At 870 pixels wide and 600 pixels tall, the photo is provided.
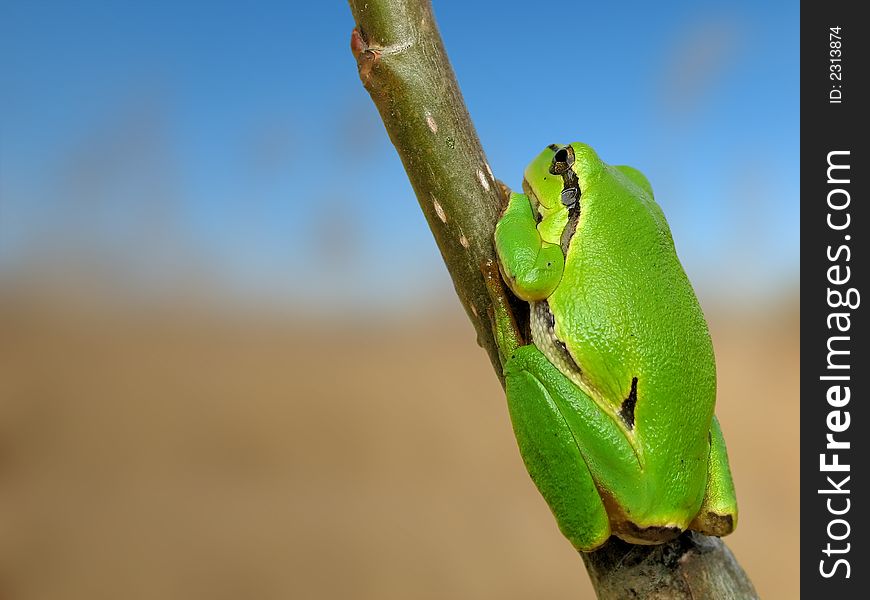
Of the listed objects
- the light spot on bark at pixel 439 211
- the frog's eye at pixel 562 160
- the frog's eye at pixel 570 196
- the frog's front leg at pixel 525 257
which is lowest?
the frog's front leg at pixel 525 257

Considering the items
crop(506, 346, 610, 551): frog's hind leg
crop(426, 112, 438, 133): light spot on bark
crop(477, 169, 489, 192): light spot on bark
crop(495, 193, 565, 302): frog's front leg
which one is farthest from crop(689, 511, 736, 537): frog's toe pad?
crop(426, 112, 438, 133): light spot on bark

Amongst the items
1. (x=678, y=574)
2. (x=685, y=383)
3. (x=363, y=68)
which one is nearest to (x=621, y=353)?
(x=685, y=383)

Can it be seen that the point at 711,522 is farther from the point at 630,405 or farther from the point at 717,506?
the point at 630,405

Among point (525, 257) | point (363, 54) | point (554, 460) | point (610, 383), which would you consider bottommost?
point (554, 460)

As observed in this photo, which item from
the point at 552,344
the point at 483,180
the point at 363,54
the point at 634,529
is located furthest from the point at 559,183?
the point at 634,529

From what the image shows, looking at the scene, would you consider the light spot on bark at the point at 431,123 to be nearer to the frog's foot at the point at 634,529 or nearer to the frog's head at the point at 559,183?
the frog's head at the point at 559,183

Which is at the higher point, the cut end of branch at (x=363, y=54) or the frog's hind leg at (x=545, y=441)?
the cut end of branch at (x=363, y=54)

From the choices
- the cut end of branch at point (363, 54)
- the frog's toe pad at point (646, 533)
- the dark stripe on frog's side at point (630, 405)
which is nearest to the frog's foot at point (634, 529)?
the frog's toe pad at point (646, 533)
